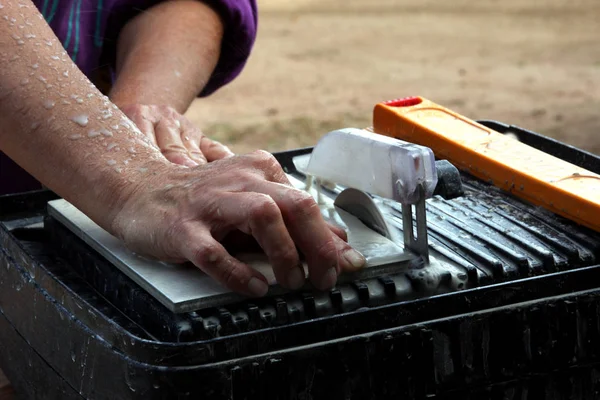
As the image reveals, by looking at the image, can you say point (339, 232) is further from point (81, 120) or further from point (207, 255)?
point (81, 120)

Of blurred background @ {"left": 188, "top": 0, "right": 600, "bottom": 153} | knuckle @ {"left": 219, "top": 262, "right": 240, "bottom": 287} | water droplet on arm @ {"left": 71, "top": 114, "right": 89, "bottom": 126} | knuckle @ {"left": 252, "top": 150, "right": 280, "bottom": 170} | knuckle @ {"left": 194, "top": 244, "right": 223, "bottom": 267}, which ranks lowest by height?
blurred background @ {"left": 188, "top": 0, "right": 600, "bottom": 153}

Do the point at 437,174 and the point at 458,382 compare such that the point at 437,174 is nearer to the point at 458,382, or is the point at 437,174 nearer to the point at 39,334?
the point at 458,382

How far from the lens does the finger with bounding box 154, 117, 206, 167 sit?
3.50 feet

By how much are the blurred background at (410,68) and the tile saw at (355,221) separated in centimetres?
266

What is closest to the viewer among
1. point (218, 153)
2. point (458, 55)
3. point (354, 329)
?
point (354, 329)

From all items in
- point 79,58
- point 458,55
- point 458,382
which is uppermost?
point 79,58

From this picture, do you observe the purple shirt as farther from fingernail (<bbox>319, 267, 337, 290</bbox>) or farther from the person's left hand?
fingernail (<bbox>319, 267, 337, 290</bbox>)

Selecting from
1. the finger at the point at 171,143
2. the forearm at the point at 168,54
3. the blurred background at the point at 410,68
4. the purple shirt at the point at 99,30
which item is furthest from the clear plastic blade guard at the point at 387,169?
the blurred background at the point at 410,68

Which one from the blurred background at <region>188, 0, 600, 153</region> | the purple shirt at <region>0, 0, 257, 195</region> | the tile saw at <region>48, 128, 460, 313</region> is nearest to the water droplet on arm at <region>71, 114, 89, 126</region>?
the tile saw at <region>48, 128, 460, 313</region>

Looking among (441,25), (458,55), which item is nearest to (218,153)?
(458,55)

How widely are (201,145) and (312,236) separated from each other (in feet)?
1.50

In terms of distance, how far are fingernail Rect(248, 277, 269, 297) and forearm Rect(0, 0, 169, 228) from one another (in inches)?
6.5

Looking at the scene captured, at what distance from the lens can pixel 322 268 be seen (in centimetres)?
74

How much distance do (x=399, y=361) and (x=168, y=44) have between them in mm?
826
